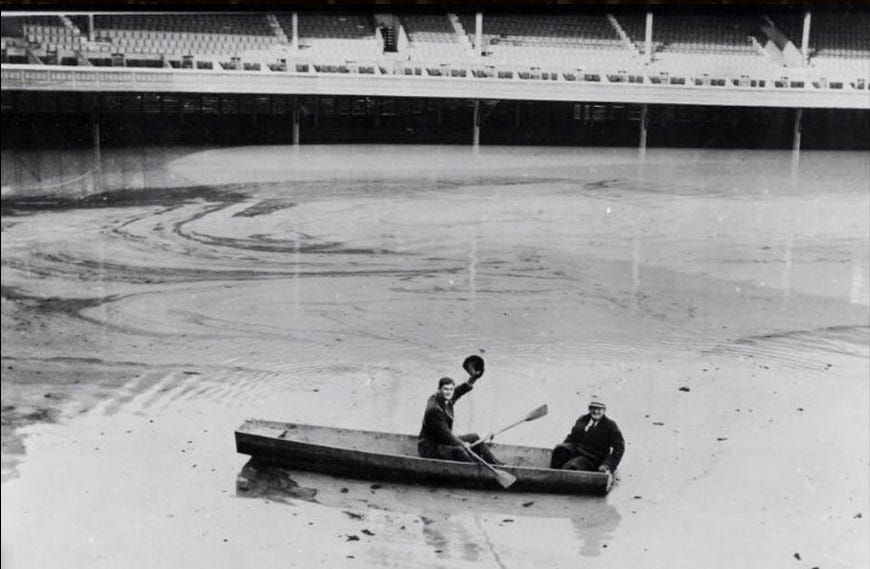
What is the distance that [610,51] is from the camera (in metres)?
30.0

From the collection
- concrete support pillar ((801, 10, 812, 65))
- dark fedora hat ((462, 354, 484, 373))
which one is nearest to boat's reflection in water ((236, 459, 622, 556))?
dark fedora hat ((462, 354, 484, 373))

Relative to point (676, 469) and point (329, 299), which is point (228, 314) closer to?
point (329, 299)

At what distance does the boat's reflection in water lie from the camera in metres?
8.07

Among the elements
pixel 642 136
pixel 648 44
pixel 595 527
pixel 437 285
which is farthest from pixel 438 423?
pixel 648 44

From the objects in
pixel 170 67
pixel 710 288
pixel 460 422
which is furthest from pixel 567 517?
pixel 170 67

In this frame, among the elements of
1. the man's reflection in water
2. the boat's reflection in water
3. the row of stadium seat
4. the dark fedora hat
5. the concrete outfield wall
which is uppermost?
the row of stadium seat

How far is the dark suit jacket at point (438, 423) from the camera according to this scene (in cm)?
839

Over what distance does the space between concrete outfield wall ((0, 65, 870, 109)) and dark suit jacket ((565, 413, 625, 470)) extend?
769 inches

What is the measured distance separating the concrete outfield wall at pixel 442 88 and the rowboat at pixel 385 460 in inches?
705

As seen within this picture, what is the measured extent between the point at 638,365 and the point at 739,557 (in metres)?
4.45

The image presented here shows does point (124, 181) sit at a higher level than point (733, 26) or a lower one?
lower

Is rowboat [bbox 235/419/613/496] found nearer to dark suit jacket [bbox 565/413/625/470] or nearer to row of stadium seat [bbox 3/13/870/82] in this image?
dark suit jacket [bbox 565/413/625/470]

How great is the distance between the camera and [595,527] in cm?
802

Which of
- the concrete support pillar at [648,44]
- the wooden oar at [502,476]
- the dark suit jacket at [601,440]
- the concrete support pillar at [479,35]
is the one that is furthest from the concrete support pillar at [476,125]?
the wooden oar at [502,476]
